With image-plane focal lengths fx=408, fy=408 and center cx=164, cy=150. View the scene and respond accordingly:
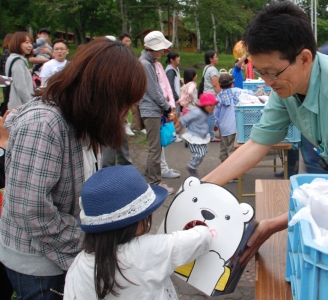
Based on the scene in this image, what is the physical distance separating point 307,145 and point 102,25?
24169 mm

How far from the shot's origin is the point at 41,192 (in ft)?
4.23

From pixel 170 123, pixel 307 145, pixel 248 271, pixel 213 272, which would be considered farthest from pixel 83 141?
pixel 170 123

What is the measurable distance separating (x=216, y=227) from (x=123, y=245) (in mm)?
305

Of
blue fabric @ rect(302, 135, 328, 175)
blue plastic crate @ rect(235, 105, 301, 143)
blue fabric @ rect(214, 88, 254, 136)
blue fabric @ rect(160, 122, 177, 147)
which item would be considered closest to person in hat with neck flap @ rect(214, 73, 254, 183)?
blue fabric @ rect(214, 88, 254, 136)

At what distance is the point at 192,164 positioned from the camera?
4.73 m

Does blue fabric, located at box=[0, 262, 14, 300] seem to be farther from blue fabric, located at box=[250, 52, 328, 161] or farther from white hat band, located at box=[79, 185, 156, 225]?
blue fabric, located at box=[250, 52, 328, 161]

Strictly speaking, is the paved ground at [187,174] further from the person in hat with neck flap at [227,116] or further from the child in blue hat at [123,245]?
the child in blue hat at [123,245]

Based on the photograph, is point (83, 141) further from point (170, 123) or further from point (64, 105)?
point (170, 123)

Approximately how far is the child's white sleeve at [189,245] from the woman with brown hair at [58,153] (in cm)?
36

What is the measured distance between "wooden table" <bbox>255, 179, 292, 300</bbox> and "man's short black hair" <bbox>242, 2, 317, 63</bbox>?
29.4 inches

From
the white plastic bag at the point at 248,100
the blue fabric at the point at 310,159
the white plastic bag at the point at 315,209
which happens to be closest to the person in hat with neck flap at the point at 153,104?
the white plastic bag at the point at 248,100

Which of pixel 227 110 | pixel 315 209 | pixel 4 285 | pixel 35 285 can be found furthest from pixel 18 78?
pixel 315 209

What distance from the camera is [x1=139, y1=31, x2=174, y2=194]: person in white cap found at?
443cm

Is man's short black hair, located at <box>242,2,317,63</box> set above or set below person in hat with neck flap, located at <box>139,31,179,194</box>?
above
